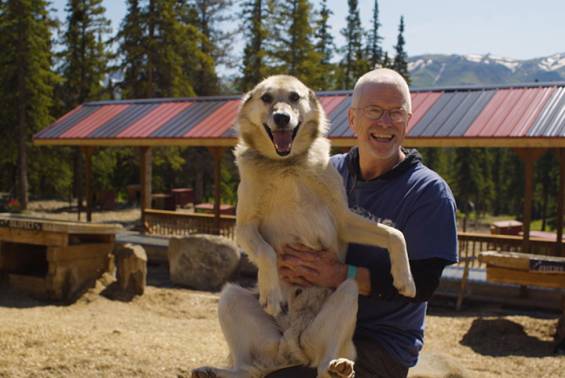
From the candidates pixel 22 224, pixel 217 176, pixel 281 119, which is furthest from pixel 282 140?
pixel 217 176

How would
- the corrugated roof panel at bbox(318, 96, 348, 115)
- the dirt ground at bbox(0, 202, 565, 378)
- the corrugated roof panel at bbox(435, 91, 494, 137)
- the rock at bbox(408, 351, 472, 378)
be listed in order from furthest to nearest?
the corrugated roof panel at bbox(318, 96, 348, 115), the corrugated roof panel at bbox(435, 91, 494, 137), the dirt ground at bbox(0, 202, 565, 378), the rock at bbox(408, 351, 472, 378)

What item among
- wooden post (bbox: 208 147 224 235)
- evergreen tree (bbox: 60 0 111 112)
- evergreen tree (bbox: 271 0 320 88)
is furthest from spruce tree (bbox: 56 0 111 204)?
wooden post (bbox: 208 147 224 235)

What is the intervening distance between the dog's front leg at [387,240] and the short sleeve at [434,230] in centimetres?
9

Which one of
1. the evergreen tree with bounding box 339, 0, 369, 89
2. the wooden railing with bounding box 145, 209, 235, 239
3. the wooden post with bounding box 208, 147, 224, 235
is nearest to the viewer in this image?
the wooden post with bounding box 208, 147, 224, 235

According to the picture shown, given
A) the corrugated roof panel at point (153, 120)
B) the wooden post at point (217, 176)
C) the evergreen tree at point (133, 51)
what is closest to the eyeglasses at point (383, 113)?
the wooden post at point (217, 176)

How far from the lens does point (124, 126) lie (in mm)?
16375

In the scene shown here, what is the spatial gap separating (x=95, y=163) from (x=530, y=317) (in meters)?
25.7

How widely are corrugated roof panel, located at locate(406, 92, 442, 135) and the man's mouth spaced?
906 cm

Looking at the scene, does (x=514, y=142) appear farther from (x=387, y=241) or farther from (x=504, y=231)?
(x=387, y=241)

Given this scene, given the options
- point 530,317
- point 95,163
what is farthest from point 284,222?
point 95,163

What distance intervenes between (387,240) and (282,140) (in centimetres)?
83

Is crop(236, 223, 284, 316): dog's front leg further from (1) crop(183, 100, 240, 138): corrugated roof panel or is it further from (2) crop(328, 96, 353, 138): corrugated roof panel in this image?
(1) crop(183, 100, 240, 138): corrugated roof panel

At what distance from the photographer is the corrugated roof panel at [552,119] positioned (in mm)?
10234

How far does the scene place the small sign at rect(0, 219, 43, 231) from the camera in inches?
379
